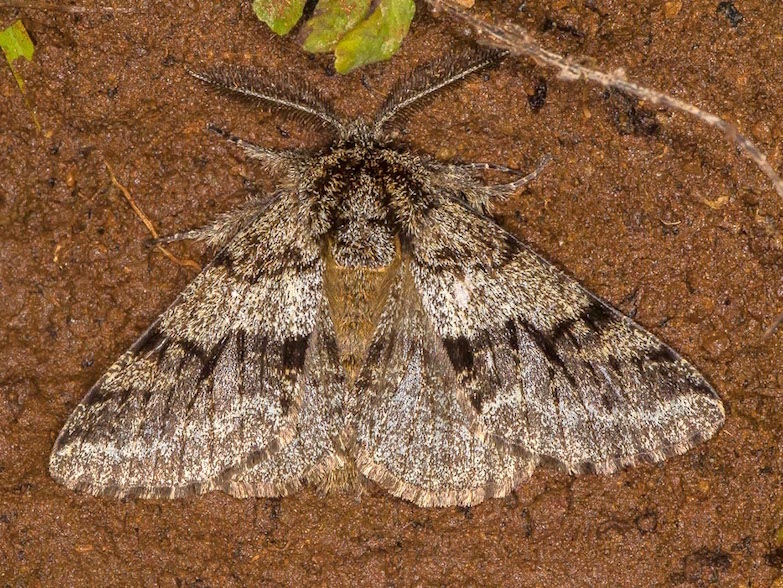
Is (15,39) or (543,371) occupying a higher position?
(543,371)

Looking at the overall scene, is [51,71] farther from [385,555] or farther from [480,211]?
[385,555]

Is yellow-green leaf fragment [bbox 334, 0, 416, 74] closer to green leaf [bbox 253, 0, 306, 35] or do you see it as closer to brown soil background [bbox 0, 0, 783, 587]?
brown soil background [bbox 0, 0, 783, 587]

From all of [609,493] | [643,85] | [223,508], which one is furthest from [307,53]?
[609,493]

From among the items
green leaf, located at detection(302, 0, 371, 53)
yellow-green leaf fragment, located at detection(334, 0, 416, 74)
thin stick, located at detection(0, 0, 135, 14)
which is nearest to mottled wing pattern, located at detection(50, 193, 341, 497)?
yellow-green leaf fragment, located at detection(334, 0, 416, 74)

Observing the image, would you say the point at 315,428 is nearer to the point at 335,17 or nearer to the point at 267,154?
the point at 267,154

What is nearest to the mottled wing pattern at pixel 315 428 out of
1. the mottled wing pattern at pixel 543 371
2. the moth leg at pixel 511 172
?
the mottled wing pattern at pixel 543 371

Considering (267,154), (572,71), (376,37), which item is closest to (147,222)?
(267,154)

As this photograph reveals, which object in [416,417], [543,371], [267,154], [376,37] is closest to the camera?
[543,371]
